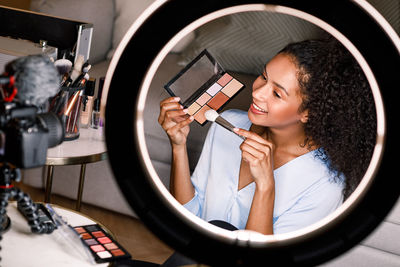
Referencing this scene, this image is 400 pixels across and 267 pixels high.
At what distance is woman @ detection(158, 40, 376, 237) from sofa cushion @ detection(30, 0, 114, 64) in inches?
43.3

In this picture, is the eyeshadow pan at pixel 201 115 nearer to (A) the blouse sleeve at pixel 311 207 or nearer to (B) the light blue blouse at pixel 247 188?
(B) the light blue blouse at pixel 247 188

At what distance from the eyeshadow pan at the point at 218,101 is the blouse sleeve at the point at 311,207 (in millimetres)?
187

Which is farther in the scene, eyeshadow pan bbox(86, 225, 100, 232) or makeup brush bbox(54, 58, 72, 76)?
makeup brush bbox(54, 58, 72, 76)

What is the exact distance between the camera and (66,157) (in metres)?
0.91

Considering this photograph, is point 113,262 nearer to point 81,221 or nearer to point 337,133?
point 81,221

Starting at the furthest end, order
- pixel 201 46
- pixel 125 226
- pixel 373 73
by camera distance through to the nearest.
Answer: pixel 125 226 < pixel 201 46 < pixel 373 73

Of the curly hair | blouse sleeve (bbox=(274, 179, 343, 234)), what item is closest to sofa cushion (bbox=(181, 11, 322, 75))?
the curly hair

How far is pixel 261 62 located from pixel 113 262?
22.5 inches

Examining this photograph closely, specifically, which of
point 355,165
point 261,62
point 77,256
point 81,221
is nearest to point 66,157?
point 81,221

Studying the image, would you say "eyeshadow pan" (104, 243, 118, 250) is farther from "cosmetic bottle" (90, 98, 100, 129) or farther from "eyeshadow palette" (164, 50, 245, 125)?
"cosmetic bottle" (90, 98, 100, 129)

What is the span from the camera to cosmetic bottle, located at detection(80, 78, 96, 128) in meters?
1.06

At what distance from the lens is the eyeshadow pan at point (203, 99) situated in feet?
2.20

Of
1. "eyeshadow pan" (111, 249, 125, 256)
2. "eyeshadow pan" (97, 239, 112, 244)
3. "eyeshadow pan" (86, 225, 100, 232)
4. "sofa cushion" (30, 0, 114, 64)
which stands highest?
"sofa cushion" (30, 0, 114, 64)

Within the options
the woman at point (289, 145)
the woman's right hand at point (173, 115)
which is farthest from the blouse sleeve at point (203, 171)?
the woman's right hand at point (173, 115)
